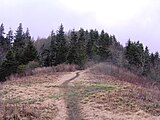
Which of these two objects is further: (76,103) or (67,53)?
(67,53)

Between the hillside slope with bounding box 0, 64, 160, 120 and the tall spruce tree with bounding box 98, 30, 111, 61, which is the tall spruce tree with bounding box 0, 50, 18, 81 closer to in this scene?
the tall spruce tree with bounding box 98, 30, 111, 61

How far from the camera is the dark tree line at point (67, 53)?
61.6 m

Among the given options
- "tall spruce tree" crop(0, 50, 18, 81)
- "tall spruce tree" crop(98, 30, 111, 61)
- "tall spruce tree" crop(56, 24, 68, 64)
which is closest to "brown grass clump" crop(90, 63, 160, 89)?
"tall spruce tree" crop(0, 50, 18, 81)

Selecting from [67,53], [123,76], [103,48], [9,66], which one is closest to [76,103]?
[123,76]

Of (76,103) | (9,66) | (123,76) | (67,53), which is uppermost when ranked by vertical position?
(67,53)

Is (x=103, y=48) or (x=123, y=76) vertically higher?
(x=103, y=48)

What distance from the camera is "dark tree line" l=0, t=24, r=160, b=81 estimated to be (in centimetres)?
6160

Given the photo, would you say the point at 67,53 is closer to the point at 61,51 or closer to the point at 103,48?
the point at 61,51

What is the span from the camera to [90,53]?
7994cm

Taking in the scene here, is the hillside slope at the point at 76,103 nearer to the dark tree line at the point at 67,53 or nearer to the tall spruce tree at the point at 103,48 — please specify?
the dark tree line at the point at 67,53

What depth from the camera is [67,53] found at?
226 ft

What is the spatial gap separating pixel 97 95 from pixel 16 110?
23.7 feet

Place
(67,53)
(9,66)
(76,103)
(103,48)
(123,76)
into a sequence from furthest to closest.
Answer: (103,48), (67,53), (9,66), (123,76), (76,103)

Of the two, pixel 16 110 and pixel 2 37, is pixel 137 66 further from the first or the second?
pixel 16 110
